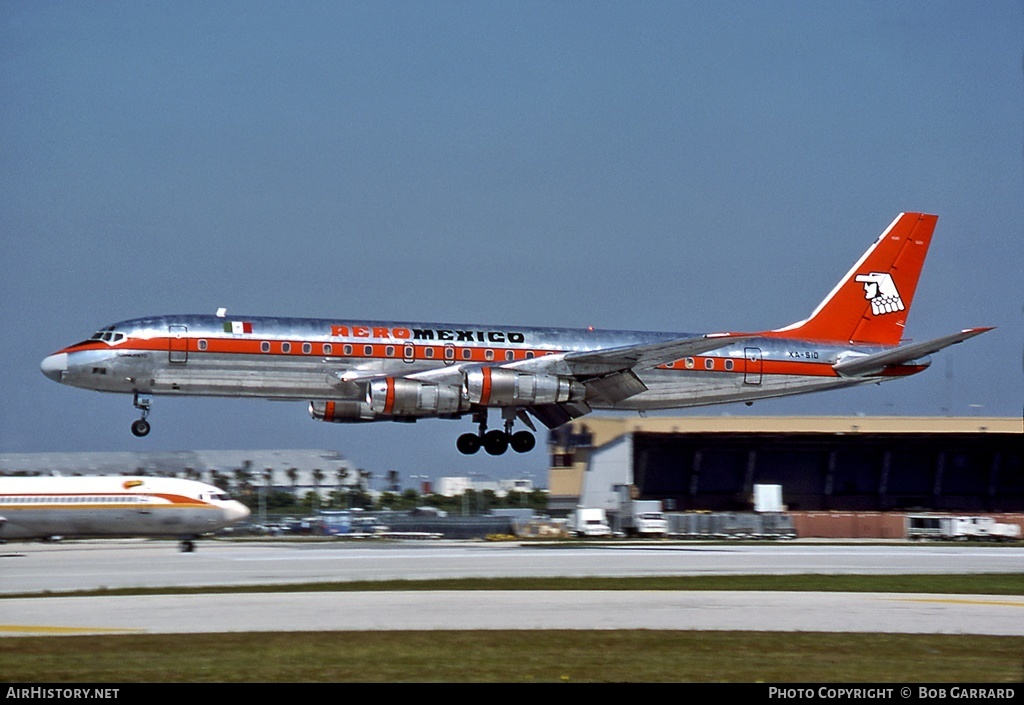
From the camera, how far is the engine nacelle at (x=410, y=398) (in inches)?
1766

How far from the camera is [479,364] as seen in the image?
4712 cm

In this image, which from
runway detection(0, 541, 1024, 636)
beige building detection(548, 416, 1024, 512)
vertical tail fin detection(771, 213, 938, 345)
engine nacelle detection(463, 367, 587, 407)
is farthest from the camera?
beige building detection(548, 416, 1024, 512)

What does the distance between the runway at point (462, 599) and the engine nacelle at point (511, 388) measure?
5429 mm

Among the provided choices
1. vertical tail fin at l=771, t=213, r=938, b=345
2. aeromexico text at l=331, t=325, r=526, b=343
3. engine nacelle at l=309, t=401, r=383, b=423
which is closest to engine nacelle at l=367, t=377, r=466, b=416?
aeromexico text at l=331, t=325, r=526, b=343

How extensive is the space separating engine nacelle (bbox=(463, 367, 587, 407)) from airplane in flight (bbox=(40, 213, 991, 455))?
0.05 m

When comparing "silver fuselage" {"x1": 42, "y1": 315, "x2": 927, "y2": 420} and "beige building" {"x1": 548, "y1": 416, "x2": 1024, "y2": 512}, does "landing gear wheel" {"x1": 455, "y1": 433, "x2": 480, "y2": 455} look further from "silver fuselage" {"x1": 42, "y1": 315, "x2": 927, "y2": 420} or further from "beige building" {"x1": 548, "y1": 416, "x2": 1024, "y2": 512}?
"beige building" {"x1": 548, "y1": 416, "x2": 1024, "y2": 512}

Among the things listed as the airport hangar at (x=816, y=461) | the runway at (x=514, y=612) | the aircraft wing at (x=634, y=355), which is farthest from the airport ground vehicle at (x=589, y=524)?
the runway at (x=514, y=612)

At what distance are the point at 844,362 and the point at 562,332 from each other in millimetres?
11471

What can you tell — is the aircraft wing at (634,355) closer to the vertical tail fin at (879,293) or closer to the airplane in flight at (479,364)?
the airplane in flight at (479,364)

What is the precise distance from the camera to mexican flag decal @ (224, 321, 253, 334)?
147 ft

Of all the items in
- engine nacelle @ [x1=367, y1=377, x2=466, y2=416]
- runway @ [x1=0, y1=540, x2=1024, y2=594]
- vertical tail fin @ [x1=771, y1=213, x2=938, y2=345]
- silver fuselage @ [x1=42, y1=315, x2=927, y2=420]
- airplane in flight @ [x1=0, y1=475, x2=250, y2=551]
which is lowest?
runway @ [x1=0, y1=540, x2=1024, y2=594]

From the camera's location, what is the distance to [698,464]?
103438 mm

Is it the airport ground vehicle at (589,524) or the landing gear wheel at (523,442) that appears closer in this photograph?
the landing gear wheel at (523,442)

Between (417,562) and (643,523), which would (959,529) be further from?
(417,562)
